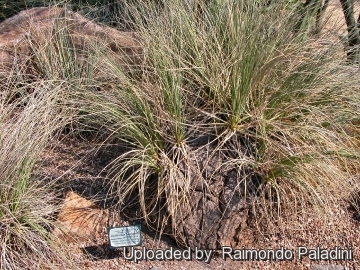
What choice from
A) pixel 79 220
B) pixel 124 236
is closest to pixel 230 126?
pixel 124 236

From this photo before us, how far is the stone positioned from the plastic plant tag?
0.76 ft

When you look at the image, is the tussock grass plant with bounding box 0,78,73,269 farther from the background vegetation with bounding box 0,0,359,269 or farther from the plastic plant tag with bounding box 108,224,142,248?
the plastic plant tag with bounding box 108,224,142,248

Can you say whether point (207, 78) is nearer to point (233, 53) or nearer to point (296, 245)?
point (233, 53)

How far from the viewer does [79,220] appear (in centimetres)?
326

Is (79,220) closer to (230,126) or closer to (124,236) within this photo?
(124,236)

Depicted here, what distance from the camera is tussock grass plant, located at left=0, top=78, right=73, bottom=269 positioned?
2.96m

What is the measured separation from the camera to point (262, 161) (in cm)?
333

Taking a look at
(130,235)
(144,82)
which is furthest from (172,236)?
(144,82)

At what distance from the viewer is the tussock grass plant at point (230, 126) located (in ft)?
10.7

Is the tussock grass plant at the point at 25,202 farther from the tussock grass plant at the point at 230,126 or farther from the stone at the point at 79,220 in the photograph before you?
the tussock grass plant at the point at 230,126

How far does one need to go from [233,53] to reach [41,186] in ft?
4.49

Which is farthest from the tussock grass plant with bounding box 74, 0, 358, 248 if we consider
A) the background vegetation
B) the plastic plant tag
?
the plastic plant tag

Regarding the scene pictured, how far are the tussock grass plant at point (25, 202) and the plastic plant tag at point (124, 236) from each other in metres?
0.26

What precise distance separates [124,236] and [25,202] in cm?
54
